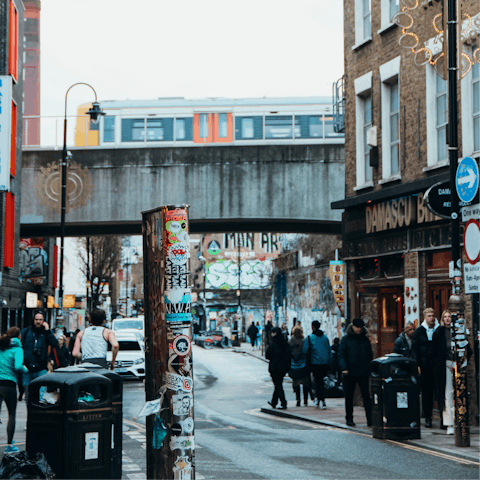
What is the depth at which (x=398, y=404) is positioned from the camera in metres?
12.2

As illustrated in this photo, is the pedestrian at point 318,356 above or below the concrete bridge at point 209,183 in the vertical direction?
below

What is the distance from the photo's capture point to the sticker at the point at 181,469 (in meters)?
6.64

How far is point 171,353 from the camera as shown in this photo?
6.59 meters

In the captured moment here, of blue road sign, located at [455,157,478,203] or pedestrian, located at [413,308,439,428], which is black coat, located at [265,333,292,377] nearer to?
pedestrian, located at [413,308,439,428]

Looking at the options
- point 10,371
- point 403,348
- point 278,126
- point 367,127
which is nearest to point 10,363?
point 10,371

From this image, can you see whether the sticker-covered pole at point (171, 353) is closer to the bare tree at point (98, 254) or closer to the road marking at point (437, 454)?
the road marking at point (437, 454)

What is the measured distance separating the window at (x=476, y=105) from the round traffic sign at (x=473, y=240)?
5.00 m

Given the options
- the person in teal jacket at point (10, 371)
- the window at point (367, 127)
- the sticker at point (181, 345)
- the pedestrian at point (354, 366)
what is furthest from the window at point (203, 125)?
the sticker at point (181, 345)

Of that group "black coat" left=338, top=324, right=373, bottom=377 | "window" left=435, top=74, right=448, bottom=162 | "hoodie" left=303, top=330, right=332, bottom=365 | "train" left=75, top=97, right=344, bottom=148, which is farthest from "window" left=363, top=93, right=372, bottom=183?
"train" left=75, top=97, right=344, bottom=148

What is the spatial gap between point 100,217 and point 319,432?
16152 mm

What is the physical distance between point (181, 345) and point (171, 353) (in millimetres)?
101

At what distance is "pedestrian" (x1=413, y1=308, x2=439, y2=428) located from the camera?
45.6ft

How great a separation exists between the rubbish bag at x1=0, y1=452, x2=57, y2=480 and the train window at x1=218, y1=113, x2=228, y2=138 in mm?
23397

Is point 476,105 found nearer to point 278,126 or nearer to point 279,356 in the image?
point 279,356
